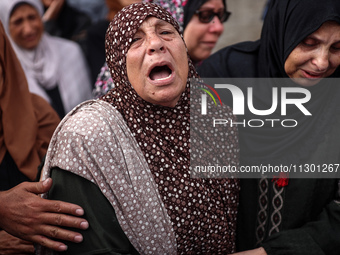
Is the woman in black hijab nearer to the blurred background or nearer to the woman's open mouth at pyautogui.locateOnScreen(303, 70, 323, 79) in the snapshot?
the woman's open mouth at pyautogui.locateOnScreen(303, 70, 323, 79)

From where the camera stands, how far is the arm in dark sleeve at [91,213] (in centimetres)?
A: 178

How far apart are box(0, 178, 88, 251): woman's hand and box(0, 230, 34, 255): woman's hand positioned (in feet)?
0.64

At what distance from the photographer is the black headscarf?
87.2 inches

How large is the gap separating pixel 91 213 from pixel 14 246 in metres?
0.62

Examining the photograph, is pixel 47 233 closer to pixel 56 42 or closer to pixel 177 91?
pixel 177 91

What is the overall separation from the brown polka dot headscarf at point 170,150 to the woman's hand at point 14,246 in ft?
2.39

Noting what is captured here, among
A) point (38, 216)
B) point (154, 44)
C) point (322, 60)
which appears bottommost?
point (38, 216)

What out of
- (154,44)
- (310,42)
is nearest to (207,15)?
(310,42)

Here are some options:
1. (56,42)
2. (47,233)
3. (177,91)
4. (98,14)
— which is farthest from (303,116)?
(98,14)

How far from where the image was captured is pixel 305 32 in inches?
86.2

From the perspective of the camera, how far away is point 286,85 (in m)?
2.41

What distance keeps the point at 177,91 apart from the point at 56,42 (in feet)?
8.90

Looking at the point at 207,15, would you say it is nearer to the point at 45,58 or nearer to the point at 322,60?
the point at 322,60

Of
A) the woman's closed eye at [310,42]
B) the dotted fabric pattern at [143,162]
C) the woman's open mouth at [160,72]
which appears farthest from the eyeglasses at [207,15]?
the woman's open mouth at [160,72]
